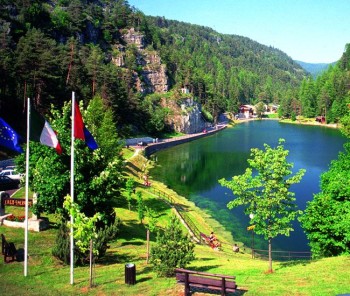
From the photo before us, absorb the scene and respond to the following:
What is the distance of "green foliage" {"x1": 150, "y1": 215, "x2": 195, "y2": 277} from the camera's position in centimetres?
1666

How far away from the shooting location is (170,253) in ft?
55.3

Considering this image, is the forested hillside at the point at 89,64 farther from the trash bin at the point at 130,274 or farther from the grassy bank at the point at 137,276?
the trash bin at the point at 130,274

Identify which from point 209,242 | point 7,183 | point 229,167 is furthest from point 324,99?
point 7,183

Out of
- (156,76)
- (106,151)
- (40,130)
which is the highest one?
(156,76)

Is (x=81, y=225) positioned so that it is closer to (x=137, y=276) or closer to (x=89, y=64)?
(x=137, y=276)

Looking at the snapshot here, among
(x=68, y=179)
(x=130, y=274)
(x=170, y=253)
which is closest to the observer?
(x=130, y=274)

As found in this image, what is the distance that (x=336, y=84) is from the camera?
169m

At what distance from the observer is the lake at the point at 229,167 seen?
42344 mm

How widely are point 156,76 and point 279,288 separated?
419 ft

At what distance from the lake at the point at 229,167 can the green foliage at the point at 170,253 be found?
21.5 m

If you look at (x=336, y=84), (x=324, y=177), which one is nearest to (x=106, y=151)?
(x=324, y=177)

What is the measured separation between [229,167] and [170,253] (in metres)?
61.2

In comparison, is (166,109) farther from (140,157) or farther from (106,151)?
(106,151)

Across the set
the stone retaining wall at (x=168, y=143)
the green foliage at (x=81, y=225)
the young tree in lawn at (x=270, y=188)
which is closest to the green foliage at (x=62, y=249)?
the green foliage at (x=81, y=225)
